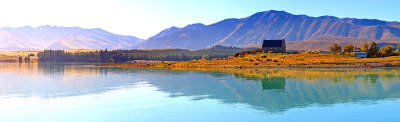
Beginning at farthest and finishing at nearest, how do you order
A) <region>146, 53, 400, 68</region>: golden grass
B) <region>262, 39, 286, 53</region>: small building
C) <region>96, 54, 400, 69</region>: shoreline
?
<region>262, 39, 286, 53</region>: small building < <region>146, 53, 400, 68</region>: golden grass < <region>96, 54, 400, 69</region>: shoreline

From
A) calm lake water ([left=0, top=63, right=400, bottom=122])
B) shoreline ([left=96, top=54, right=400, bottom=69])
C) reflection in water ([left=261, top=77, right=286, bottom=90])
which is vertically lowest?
calm lake water ([left=0, top=63, right=400, bottom=122])

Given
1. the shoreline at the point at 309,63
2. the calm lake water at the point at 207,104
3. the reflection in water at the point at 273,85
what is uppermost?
the shoreline at the point at 309,63

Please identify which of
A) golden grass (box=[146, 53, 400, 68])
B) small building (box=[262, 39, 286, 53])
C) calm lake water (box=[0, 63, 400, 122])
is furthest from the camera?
small building (box=[262, 39, 286, 53])

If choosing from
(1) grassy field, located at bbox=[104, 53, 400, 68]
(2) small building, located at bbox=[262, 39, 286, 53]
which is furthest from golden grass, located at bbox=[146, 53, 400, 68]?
(2) small building, located at bbox=[262, 39, 286, 53]

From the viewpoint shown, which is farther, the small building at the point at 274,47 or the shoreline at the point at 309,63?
the small building at the point at 274,47

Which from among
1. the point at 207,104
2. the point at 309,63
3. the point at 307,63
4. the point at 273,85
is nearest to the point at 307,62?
the point at 309,63

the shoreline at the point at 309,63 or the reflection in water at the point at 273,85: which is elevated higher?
the shoreline at the point at 309,63

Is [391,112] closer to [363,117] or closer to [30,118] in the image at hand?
[363,117]

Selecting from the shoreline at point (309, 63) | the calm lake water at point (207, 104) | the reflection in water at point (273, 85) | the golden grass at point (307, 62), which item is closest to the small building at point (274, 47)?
the golden grass at point (307, 62)

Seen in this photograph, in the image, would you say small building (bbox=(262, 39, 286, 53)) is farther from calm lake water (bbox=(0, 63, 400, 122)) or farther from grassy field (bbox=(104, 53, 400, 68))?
calm lake water (bbox=(0, 63, 400, 122))

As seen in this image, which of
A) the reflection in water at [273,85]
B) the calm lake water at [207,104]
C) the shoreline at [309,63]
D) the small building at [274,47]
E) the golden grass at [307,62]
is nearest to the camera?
the calm lake water at [207,104]

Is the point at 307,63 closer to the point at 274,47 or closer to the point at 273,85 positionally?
the point at 274,47

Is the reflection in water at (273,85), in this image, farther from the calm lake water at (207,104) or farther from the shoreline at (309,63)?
the shoreline at (309,63)

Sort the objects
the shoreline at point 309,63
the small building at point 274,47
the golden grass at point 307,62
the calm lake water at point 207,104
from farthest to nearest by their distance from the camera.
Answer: the small building at point 274,47 → the golden grass at point 307,62 → the shoreline at point 309,63 → the calm lake water at point 207,104
